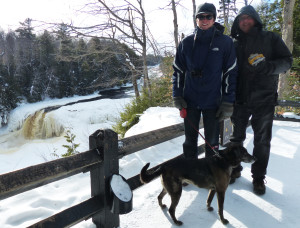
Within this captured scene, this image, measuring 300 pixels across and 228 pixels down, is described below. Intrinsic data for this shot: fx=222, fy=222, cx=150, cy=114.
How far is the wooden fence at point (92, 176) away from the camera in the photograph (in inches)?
64.3

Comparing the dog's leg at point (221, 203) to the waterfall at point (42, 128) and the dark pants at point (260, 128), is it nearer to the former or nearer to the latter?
the dark pants at point (260, 128)

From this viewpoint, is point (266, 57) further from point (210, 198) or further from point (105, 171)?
point (105, 171)

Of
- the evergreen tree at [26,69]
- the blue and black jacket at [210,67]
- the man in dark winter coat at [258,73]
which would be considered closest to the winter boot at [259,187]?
the man in dark winter coat at [258,73]

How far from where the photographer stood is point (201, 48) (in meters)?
2.46

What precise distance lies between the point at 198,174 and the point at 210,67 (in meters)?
1.15

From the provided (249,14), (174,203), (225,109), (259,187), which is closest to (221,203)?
(174,203)

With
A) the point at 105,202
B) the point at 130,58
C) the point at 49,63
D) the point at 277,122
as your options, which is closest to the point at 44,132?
the point at 130,58

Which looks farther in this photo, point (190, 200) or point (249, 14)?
point (190, 200)

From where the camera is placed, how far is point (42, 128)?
62.6ft

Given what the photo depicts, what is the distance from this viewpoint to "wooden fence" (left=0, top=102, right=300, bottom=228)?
5.36ft

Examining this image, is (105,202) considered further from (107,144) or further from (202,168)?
(202,168)

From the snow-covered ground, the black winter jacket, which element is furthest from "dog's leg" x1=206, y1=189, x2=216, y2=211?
the black winter jacket

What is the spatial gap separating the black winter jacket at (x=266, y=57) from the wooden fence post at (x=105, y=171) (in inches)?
67.6

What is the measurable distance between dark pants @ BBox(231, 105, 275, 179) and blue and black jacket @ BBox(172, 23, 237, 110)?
0.53 m
